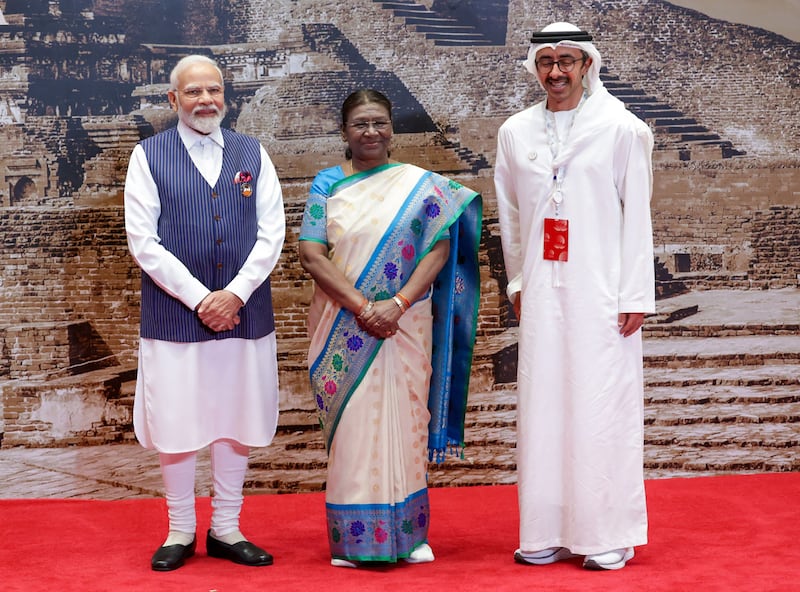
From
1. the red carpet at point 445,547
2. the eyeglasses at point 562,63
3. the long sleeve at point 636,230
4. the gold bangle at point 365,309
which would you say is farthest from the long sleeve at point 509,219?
the red carpet at point 445,547

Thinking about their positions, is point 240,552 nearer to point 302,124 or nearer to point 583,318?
point 583,318

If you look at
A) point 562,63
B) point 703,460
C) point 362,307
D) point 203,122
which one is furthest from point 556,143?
point 703,460

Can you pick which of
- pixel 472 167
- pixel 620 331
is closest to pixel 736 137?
pixel 472 167

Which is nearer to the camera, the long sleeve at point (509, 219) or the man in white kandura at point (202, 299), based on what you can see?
the man in white kandura at point (202, 299)

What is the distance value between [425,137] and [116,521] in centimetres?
242

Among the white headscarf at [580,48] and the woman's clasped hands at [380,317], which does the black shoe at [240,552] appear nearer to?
the woman's clasped hands at [380,317]

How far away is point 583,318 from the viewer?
129 inches

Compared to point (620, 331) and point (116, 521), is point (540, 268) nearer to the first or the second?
point (620, 331)

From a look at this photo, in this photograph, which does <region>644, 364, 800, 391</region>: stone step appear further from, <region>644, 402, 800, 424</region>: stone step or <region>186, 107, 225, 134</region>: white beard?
<region>186, 107, 225, 134</region>: white beard

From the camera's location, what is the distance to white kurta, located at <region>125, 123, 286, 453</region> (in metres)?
3.35

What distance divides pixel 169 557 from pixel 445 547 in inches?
39.7

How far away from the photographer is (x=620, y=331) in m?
3.30

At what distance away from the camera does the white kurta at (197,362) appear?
3346 mm

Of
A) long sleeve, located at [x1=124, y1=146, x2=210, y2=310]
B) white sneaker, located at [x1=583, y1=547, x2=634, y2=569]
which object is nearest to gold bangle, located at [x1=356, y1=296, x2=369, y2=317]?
long sleeve, located at [x1=124, y1=146, x2=210, y2=310]
